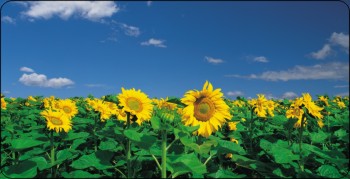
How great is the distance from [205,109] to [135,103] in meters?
0.81

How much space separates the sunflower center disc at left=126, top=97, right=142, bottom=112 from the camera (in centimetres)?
432

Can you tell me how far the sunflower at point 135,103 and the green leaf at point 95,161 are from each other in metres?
0.71

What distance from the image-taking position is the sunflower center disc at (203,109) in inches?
160

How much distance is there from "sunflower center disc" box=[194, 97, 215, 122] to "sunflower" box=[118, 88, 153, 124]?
2.22 ft

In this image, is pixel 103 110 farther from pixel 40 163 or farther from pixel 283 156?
pixel 283 156

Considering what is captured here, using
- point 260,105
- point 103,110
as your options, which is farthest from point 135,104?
point 260,105

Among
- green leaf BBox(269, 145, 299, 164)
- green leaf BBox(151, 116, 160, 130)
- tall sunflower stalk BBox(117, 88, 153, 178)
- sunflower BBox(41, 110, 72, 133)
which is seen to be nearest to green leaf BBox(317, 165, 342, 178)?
green leaf BBox(269, 145, 299, 164)

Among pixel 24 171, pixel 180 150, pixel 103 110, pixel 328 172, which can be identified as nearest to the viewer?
pixel 24 171

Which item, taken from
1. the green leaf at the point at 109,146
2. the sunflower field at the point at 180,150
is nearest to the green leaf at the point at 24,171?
the sunflower field at the point at 180,150

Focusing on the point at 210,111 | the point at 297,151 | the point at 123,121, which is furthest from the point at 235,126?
the point at 297,151

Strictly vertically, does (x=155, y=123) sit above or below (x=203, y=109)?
below

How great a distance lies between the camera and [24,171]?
3.35 metres

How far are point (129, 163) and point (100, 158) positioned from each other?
266 millimetres

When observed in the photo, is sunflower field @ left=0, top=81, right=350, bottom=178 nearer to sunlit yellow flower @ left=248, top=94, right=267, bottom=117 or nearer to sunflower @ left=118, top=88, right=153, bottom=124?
sunflower @ left=118, top=88, right=153, bottom=124
